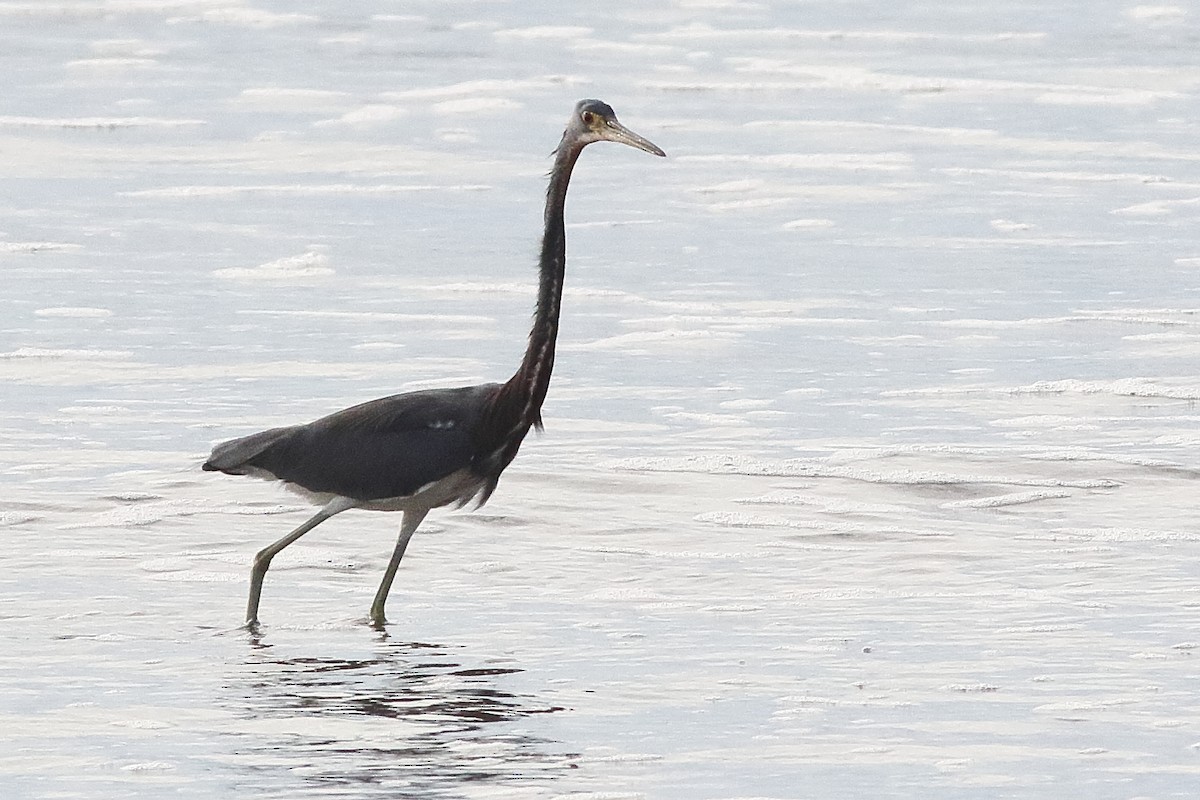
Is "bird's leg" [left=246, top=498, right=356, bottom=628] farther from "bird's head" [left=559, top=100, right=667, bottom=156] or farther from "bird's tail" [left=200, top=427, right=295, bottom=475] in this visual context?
"bird's head" [left=559, top=100, right=667, bottom=156]

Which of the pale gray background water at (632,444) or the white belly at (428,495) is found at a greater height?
the white belly at (428,495)

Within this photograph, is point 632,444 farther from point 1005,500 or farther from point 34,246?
point 34,246

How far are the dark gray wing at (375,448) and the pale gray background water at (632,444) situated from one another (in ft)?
1.58

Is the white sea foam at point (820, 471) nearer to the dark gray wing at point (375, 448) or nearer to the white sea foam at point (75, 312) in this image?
the dark gray wing at point (375, 448)

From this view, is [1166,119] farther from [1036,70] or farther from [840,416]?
[840,416]

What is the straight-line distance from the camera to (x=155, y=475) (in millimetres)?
10797

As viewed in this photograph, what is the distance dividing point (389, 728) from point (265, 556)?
5.25ft

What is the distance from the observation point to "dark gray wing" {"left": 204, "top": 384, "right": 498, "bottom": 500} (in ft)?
28.6

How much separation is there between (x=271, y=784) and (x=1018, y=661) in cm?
256

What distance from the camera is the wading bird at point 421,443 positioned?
28.6 feet

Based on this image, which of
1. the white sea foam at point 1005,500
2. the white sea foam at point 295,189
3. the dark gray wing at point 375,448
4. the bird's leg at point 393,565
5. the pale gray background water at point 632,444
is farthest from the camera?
the white sea foam at point 295,189

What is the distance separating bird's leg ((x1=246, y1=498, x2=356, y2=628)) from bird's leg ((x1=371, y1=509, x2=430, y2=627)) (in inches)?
8.4

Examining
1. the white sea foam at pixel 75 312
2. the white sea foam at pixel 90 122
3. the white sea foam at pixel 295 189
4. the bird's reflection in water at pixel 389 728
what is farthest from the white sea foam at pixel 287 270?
the bird's reflection in water at pixel 389 728

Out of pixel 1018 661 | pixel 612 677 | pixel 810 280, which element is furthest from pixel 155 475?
pixel 810 280
